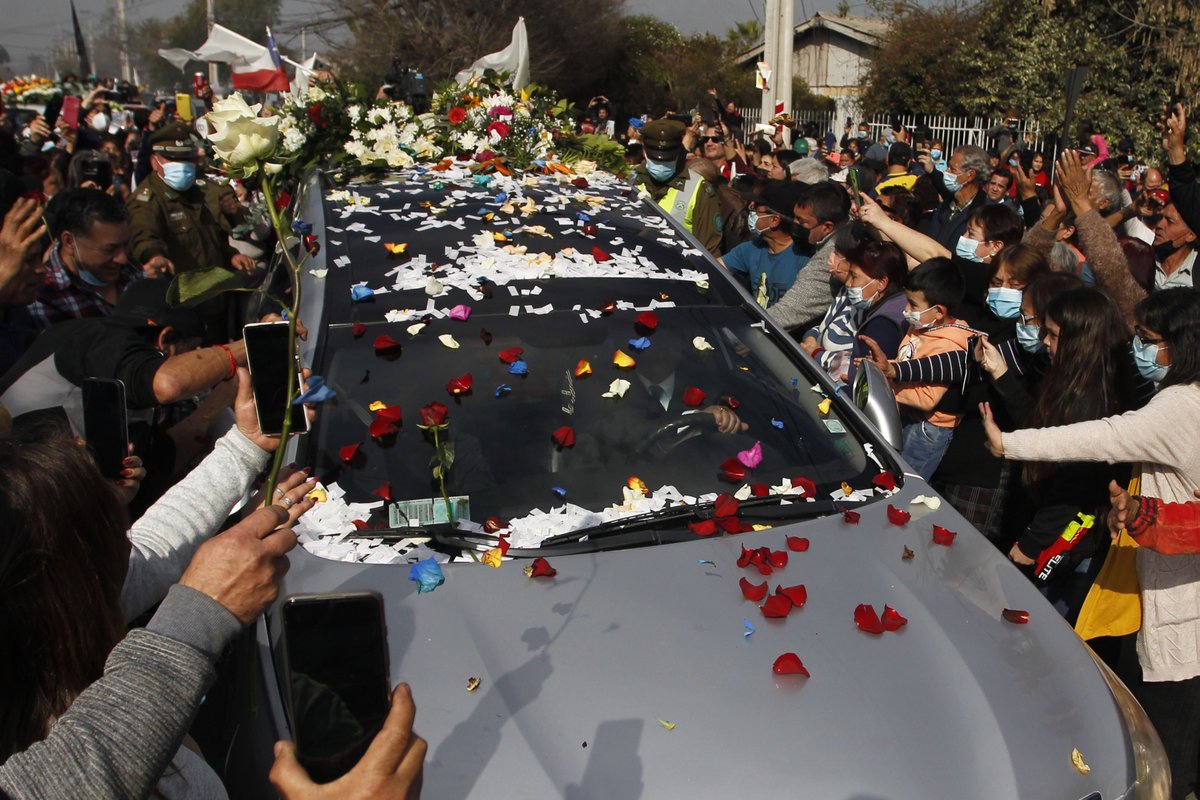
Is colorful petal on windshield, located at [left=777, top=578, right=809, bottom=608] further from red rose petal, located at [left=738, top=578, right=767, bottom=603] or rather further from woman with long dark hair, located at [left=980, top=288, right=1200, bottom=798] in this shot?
woman with long dark hair, located at [left=980, top=288, right=1200, bottom=798]

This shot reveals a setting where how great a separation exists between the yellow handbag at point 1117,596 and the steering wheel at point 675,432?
1.50 meters

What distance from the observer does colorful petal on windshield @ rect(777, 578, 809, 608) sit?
257 centimetres

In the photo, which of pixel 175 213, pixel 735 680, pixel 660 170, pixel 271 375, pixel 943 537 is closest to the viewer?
pixel 271 375

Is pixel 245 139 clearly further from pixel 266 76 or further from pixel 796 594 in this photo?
pixel 266 76

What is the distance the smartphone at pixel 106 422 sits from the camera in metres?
2.30

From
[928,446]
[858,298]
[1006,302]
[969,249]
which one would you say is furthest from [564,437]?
[969,249]

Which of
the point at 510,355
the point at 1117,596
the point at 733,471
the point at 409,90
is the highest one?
the point at 409,90

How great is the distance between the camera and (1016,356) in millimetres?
4262

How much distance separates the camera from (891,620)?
2516 millimetres

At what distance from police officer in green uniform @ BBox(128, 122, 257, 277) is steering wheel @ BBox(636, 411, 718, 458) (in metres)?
4.39

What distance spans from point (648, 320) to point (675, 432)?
453 millimetres

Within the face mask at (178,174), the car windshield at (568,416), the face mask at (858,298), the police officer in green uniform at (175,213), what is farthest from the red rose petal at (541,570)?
the face mask at (178,174)

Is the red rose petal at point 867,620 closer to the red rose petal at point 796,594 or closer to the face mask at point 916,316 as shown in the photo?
the red rose petal at point 796,594

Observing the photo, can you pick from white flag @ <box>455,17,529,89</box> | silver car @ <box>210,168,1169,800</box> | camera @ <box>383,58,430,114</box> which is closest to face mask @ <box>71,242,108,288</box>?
silver car @ <box>210,168,1169,800</box>
